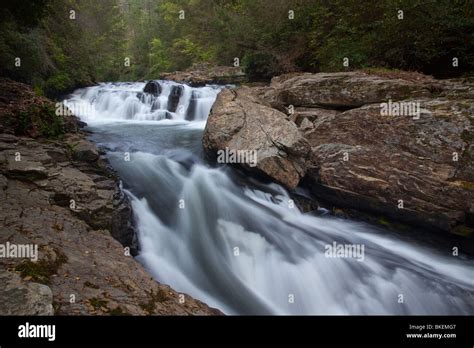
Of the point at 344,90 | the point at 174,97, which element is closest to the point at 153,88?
the point at 174,97

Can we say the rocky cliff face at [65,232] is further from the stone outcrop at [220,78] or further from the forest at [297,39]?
the stone outcrop at [220,78]

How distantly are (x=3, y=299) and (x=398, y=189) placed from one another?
707 cm

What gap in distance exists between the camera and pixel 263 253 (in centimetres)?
644

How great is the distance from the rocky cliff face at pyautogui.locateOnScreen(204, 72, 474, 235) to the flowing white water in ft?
2.33

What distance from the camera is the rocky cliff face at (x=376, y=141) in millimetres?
6648

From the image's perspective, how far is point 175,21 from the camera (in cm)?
3650

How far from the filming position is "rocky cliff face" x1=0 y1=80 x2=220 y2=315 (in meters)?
3.21

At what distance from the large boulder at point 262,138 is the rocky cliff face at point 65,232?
3.07m

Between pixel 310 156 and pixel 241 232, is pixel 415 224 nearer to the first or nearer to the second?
pixel 310 156

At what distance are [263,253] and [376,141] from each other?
3772 millimetres

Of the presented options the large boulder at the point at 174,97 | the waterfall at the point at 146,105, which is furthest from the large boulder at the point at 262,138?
the large boulder at the point at 174,97

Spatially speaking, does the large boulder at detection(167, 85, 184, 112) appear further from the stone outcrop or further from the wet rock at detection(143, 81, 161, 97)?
the stone outcrop

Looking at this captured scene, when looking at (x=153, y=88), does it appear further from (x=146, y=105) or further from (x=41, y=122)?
(x=41, y=122)

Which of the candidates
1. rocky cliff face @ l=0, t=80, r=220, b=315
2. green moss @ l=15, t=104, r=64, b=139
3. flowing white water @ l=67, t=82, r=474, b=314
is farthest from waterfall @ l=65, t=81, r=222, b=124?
rocky cliff face @ l=0, t=80, r=220, b=315
